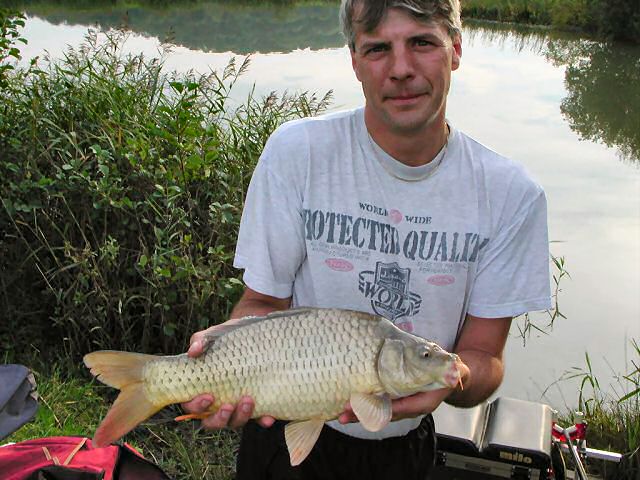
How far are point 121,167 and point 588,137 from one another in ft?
16.0

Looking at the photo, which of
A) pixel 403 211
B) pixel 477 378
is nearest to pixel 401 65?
pixel 403 211

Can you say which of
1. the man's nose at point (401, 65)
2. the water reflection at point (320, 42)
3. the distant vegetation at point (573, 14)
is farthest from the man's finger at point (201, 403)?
the distant vegetation at point (573, 14)

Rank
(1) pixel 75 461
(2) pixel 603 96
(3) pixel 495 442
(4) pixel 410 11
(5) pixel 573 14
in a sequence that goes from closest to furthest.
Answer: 1. (4) pixel 410 11
2. (1) pixel 75 461
3. (3) pixel 495 442
4. (2) pixel 603 96
5. (5) pixel 573 14

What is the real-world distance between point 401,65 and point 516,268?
0.43 m

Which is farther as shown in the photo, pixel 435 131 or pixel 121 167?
pixel 121 167

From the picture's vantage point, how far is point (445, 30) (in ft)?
4.45

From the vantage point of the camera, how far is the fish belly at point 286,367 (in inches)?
48.9

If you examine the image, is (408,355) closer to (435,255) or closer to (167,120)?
(435,255)

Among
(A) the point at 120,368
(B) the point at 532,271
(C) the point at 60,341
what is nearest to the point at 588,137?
(C) the point at 60,341

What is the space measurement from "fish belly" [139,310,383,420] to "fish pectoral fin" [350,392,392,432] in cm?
1

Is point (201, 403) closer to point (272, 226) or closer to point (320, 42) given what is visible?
point (272, 226)

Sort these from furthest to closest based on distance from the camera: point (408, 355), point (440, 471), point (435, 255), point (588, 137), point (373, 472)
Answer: point (588, 137) → point (440, 471) → point (373, 472) → point (435, 255) → point (408, 355)

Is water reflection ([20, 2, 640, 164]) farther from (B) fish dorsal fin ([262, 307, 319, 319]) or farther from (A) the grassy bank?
(B) fish dorsal fin ([262, 307, 319, 319])

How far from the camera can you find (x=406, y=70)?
1.32 m
